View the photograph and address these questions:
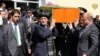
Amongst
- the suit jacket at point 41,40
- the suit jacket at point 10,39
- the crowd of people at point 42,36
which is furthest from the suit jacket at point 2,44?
the suit jacket at point 41,40

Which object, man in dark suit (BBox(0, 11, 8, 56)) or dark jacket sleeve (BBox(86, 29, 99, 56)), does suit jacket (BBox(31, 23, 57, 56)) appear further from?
dark jacket sleeve (BBox(86, 29, 99, 56))

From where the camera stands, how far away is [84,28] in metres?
9.52

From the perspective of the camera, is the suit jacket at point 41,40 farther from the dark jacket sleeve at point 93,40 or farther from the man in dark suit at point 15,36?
the dark jacket sleeve at point 93,40

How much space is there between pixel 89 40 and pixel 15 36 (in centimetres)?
204

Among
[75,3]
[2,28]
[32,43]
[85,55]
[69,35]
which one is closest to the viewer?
[85,55]

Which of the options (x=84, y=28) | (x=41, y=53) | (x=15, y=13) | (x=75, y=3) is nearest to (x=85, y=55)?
(x=84, y=28)

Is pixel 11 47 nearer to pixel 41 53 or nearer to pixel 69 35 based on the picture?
pixel 41 53

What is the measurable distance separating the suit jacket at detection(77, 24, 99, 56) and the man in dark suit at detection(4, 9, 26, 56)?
1734mm

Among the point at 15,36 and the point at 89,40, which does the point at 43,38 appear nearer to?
the point at 15,36

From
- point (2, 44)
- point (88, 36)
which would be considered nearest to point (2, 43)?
point (2, 44)

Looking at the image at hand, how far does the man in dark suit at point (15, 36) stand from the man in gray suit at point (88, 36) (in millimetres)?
1766

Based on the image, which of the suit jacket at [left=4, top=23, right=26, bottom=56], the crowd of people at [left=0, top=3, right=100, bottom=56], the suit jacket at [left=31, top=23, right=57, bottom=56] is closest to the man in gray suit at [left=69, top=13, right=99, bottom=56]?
the crowd of people at [left=0, top=3, right=100, bottom=56]

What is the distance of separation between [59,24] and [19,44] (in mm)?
2016

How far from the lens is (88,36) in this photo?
943cm
